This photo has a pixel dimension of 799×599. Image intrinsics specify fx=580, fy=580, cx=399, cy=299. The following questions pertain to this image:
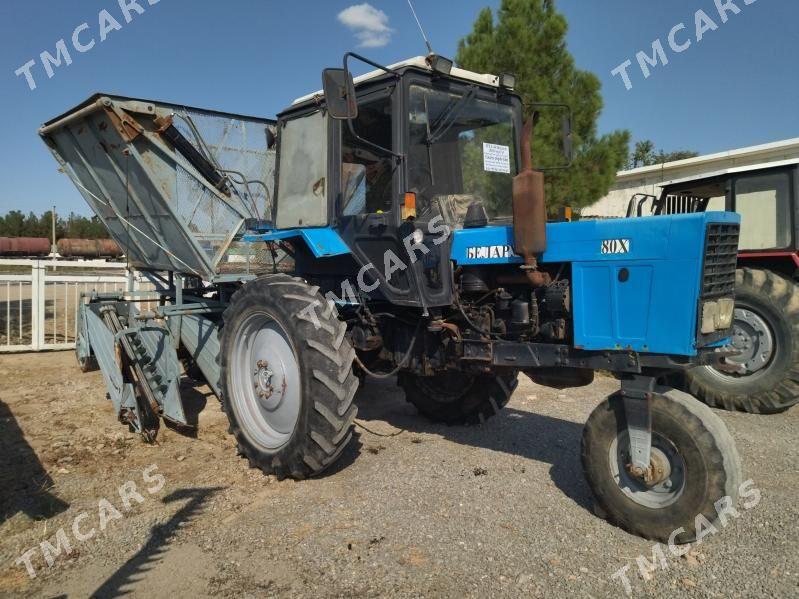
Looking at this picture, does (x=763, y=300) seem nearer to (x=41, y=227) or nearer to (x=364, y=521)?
(x=364, y=521)

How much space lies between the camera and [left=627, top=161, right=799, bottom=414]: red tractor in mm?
5520

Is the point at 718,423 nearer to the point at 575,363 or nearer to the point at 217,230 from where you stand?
the point at 575,363

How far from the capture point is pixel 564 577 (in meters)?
2.68

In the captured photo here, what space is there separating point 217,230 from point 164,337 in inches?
43.8

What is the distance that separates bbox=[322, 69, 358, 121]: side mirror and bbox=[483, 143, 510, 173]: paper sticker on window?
4.18ft

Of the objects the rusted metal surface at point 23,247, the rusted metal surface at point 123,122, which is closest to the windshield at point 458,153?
the rusted metal surface at point 123,122

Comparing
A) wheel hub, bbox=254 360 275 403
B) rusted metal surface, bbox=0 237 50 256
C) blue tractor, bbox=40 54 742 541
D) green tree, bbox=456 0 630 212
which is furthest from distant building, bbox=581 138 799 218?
rusted metal surface, bbox=0 237 50 256

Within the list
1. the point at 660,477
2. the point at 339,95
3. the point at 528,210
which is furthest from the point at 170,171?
the point at 660,477

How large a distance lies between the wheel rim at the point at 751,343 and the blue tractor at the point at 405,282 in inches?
105

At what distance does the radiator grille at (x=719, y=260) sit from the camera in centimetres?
296

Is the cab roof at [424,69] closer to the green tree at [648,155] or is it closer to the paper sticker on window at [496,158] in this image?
the paper sticker on window at [496,158]

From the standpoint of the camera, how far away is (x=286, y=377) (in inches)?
162

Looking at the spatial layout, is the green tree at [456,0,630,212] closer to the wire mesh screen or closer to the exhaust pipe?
the wire mesh screen

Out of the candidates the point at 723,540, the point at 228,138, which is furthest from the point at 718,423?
the point at 228,138
